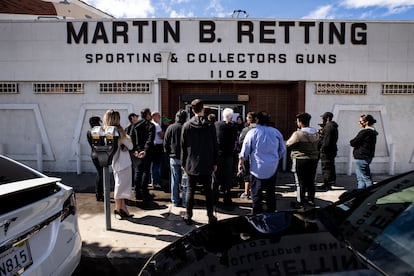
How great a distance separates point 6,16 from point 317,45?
14922mm

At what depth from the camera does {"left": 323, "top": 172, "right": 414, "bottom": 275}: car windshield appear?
5.76ft

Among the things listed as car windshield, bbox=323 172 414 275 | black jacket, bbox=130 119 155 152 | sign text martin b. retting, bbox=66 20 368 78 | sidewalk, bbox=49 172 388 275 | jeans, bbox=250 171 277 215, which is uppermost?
sign text martin b. retting, bbox=66 20 368 78

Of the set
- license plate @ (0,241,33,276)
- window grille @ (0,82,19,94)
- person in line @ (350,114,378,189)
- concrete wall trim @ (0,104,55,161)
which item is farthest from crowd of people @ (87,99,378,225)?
window grille @ (0,82,19,94)

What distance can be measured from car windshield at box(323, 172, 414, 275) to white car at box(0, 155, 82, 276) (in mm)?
2047

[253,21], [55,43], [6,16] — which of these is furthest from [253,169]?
[6,16]

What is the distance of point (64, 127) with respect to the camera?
28.5ft

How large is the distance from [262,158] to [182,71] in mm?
4782

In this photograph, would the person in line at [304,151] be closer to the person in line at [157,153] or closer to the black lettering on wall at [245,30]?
the person in line at [157,153]

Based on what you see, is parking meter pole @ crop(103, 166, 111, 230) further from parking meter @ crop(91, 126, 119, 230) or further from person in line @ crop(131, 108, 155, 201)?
→ person in line @ crop(131, 108, 155, 201)

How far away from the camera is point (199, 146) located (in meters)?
4.39

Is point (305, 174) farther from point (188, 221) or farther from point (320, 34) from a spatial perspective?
point (320, 34)

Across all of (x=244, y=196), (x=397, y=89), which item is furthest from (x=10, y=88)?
(x=397, y=89)

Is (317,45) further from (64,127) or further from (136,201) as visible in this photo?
(64,127)

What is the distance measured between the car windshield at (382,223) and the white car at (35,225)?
205 centimetres
